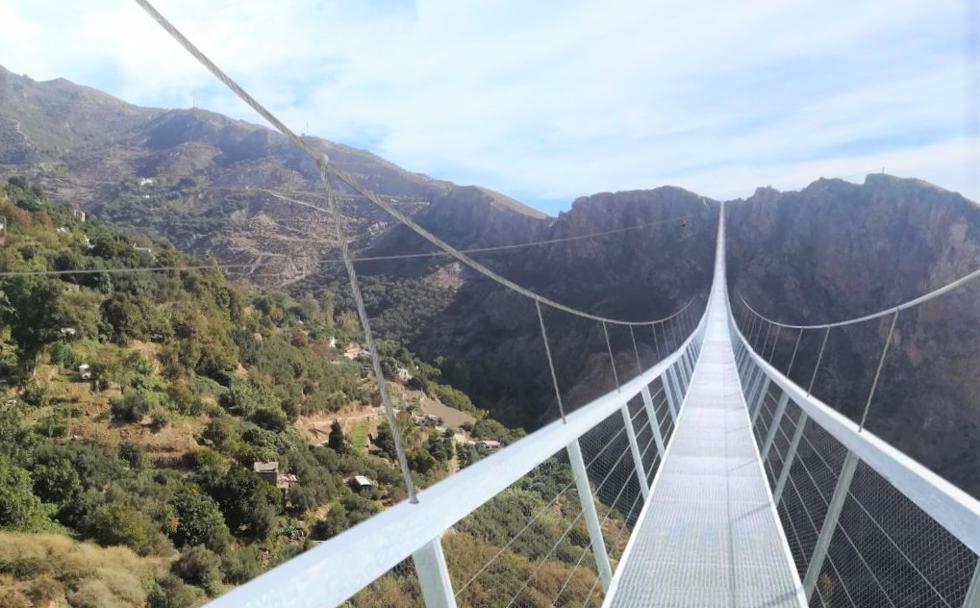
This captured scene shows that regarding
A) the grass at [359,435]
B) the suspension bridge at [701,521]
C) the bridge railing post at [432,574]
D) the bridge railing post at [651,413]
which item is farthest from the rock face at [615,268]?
the bridge railing post at [432,574]

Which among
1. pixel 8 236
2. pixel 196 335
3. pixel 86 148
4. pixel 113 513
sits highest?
pixel 86 148

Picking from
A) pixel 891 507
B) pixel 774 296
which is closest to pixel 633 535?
pixel 891 507

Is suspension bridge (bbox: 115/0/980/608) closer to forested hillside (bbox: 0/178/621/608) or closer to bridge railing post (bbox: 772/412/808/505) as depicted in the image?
bridge railing post (bbox: 772/412/808/505)

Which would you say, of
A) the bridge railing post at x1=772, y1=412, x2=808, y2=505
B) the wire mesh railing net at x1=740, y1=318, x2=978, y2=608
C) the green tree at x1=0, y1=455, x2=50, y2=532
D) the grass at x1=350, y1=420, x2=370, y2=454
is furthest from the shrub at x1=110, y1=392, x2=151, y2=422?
the wire mesh railing net at x1=740, y1=318, x2=978, y2=608

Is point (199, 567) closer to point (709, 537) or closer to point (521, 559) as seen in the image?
point (521, 559)

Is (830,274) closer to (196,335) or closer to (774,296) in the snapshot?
(774,296)
